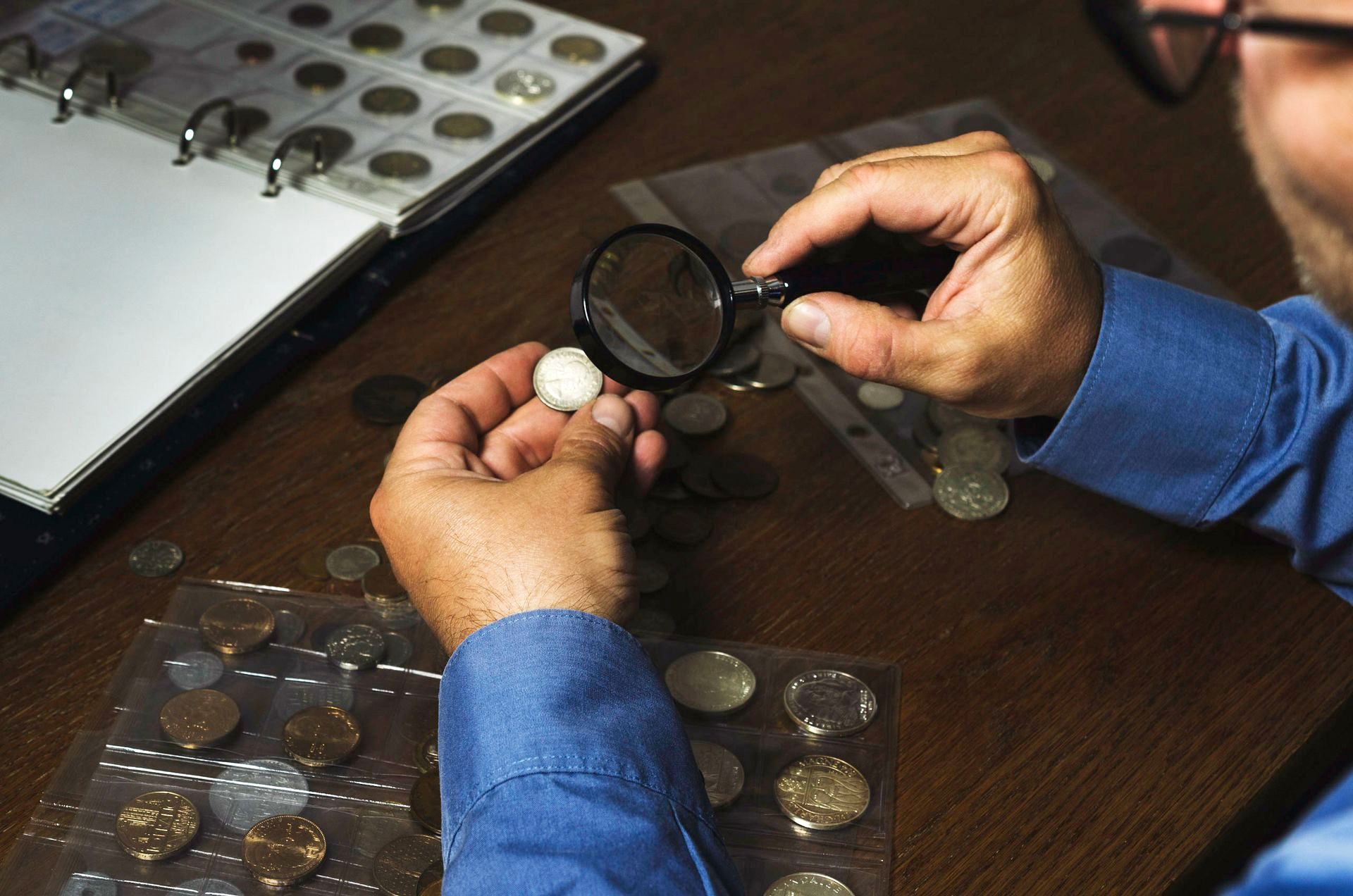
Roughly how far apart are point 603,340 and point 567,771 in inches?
17.5

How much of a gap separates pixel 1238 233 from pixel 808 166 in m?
0.63

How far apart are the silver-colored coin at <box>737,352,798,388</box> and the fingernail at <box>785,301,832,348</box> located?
25 cm

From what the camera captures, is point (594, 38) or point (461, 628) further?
point (594, 38)

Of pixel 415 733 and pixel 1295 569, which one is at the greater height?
pixel 1295 569

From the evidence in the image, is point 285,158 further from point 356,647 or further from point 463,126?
point 356,647

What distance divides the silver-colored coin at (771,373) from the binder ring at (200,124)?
0.76 metres

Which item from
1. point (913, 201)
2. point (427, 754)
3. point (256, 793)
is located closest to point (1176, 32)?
point (913, 201)

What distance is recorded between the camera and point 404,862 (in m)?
1.04

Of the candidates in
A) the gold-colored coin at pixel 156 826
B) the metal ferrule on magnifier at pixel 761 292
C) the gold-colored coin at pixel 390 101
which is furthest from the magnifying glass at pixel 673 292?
the gold-colored coin at pixel 390 101

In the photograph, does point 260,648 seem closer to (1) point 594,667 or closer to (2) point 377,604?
(2) point 377,604

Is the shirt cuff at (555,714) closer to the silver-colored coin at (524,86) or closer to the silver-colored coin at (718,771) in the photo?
the silver-colored coin at (718,771)

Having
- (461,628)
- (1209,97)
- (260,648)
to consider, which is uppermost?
(1209,97)

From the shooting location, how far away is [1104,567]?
4.42 ft

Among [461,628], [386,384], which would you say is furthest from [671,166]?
[461,628]
